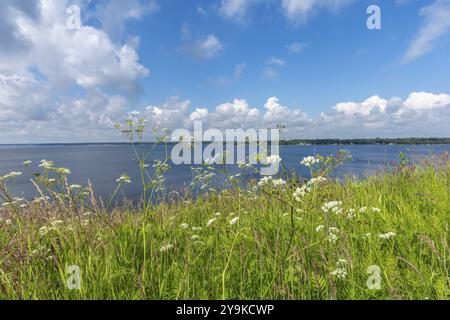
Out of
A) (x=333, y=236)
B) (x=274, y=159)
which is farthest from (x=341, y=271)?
(x=274, y=159)

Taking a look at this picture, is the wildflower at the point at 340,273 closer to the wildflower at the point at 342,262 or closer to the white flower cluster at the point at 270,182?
the wildflower at the point at 342,262

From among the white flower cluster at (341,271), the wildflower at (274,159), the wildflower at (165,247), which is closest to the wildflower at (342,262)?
the white flower cluster at (341,271)

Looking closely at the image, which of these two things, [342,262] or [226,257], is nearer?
[342,262]

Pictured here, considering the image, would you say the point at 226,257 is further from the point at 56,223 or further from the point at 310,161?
the point at 56,223

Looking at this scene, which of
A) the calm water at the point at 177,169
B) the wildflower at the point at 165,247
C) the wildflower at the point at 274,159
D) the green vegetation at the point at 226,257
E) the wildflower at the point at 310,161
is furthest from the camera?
the calm water at the point at 177,169

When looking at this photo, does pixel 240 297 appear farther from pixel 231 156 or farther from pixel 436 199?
pixel 436 199

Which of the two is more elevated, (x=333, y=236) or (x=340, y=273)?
(x=333, y=236)

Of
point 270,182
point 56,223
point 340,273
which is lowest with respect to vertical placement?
point 340,273

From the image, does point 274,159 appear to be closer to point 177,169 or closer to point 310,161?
point 310,161

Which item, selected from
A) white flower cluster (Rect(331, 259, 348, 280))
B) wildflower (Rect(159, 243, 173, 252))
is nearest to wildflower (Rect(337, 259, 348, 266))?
white flower cluster (Rect(331, 259, 348, 280))

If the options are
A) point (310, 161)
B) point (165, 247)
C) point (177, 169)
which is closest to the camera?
point (165, 247)

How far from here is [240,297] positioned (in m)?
2.79

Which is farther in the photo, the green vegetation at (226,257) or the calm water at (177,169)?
the calm water at (177,169)

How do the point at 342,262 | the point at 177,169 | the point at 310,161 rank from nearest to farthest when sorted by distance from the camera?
1. the point at 342,262
2. the point at 310,161
3. the point at 177,169
